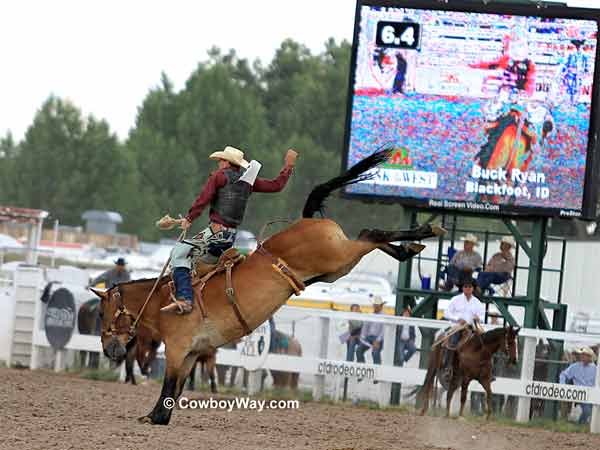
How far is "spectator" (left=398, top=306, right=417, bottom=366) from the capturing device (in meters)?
16.6

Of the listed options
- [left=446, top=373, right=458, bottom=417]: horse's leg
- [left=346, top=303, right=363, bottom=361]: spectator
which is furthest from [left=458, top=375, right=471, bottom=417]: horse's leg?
[left=346, top=303, right=363, bottom=361]: spectator

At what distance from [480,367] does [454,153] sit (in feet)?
9.95

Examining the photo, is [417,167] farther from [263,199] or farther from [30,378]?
[263,199]

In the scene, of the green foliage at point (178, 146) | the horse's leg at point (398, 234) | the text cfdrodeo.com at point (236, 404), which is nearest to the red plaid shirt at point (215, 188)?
the horse's leg at point (398, 234)

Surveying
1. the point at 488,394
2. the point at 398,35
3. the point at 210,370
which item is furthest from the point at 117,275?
the point at 488,394

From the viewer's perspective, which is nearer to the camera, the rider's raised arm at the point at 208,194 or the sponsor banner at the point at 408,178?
the rider's raised arm at the point at 208,194

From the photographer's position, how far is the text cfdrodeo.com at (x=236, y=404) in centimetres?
1370

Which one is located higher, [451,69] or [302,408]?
[451,69]

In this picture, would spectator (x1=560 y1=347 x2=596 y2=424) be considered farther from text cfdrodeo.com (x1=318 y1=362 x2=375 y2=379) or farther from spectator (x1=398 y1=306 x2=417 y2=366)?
text cfdrodeo.com (x1=318 y1=362 x2=375 y2=379)

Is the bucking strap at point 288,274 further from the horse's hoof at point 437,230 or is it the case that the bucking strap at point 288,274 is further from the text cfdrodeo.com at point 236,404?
the text cfdrodeo.com at point 236,404

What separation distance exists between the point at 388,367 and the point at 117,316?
6291 mm

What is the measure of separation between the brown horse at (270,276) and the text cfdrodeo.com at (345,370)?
19.8 feet

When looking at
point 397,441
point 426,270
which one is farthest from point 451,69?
point 426,270

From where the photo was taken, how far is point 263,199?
63.1m
